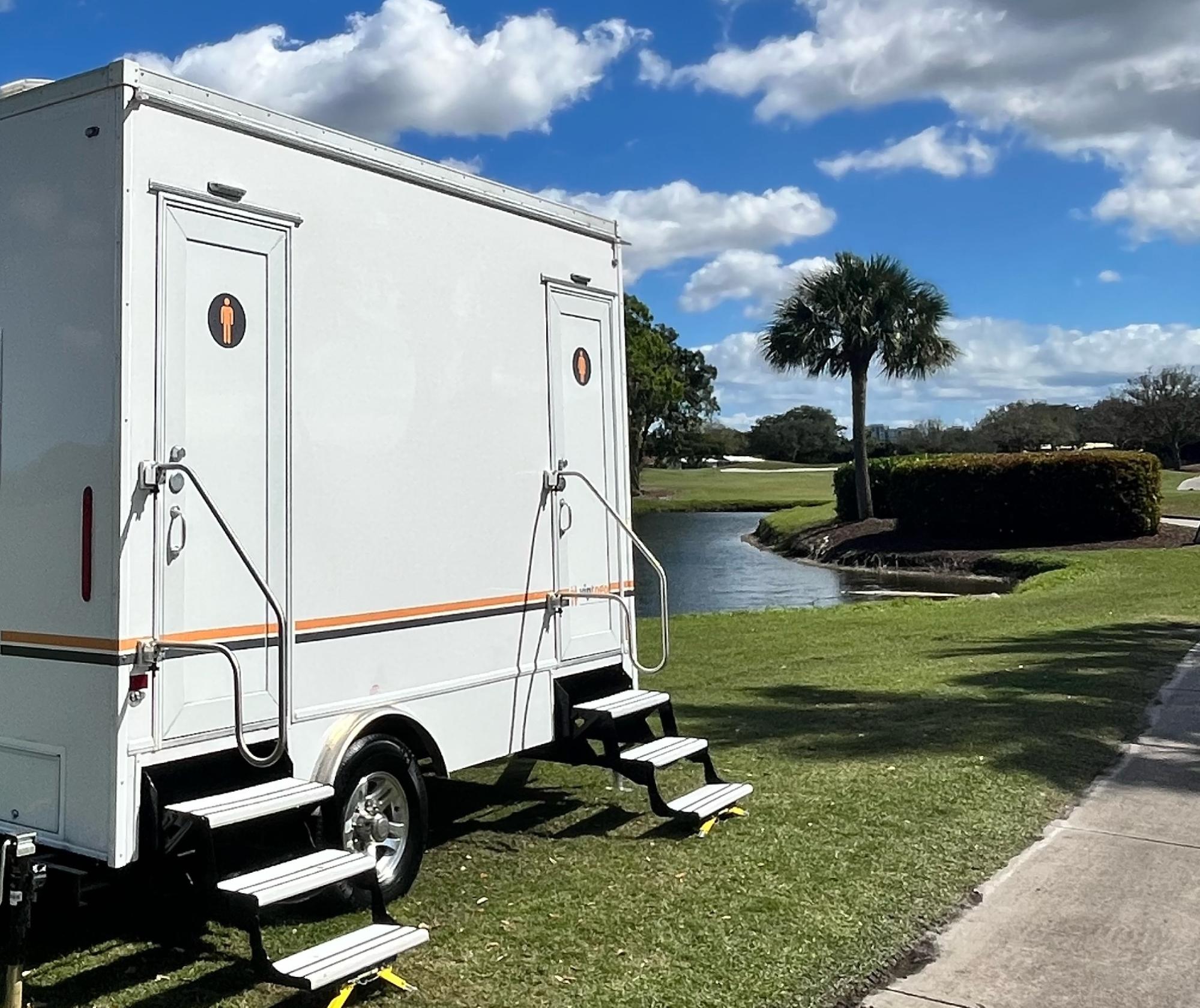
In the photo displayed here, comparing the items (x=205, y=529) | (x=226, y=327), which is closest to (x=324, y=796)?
(x=205, y=529)

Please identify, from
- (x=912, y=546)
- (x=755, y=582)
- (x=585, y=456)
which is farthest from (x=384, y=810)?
(x=912, y=546)

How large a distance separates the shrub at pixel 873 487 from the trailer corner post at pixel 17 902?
30.4m

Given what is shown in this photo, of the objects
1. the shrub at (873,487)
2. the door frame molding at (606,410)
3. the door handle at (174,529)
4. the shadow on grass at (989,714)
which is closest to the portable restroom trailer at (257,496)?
the door handle at (174,529)

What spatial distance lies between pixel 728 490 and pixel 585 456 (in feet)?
210

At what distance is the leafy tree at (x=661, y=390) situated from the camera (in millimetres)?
58906

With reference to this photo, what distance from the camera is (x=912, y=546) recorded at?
30266 mm

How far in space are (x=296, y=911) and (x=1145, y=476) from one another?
25.7 meters

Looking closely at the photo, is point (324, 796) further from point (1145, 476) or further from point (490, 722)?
point (1145, 476)

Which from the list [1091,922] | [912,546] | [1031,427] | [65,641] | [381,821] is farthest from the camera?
[1031,427]

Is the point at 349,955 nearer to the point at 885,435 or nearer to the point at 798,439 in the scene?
the point at 885,435

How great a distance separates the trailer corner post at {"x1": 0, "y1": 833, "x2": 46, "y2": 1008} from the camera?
11.7 ft

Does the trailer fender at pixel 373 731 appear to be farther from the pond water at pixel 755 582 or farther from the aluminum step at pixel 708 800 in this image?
the pond water at pixel 755 582

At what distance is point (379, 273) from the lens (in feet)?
17.1

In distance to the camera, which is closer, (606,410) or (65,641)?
(65,641)
